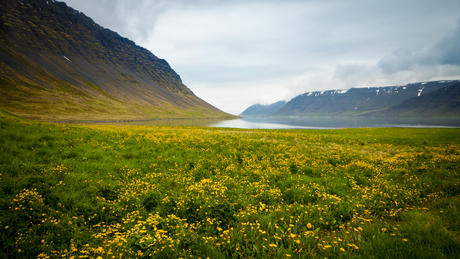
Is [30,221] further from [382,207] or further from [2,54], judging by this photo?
[2,54]

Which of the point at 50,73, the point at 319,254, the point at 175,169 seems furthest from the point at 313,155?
the point at 50,73

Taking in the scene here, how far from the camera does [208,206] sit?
299 inches

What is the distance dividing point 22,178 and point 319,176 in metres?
16.0

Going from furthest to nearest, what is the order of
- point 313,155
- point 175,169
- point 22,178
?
point 313,155, point 175,169, point 22,178

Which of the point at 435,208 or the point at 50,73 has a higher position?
the point at 50,73

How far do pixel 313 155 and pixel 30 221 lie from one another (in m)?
18.8

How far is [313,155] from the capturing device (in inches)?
712

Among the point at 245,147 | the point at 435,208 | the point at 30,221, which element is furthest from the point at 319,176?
the point at 30,221

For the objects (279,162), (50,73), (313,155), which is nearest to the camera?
(279,162)

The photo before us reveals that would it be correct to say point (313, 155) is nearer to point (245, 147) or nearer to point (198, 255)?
point (245, 147)

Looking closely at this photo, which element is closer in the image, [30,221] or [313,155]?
[30,221]

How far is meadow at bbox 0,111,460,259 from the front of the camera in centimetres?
526

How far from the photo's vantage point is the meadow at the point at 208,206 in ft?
17.3

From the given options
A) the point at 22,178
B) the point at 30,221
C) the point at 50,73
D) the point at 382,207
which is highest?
the point at 50,73
